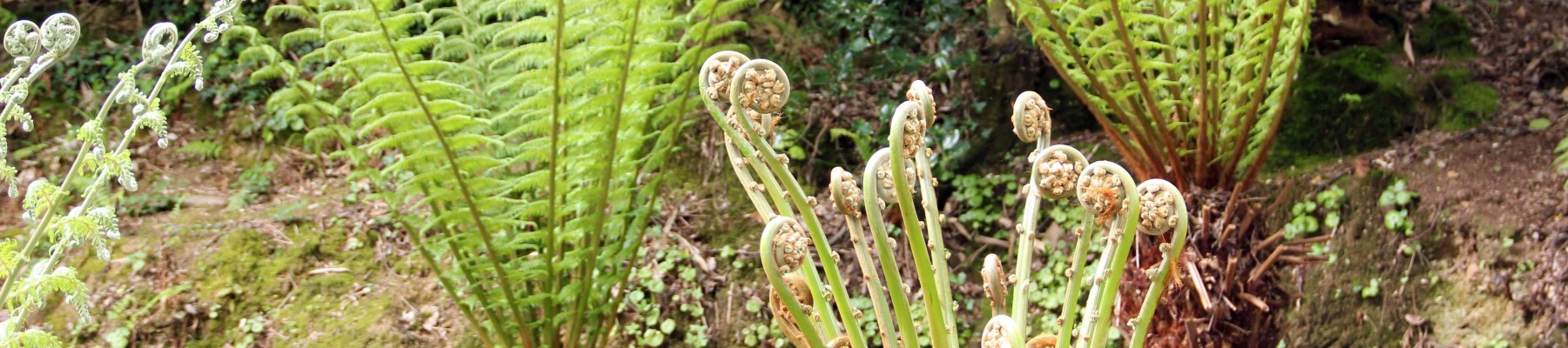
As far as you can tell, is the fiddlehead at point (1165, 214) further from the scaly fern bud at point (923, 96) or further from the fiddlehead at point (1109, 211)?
the scaly fern bud at point (923, 96)

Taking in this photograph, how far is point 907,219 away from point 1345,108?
2383mm

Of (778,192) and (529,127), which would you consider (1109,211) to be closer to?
(778,192)

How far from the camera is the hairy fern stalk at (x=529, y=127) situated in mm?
1794

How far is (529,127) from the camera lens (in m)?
1.86

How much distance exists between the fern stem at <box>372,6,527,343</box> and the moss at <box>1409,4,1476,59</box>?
2.53 meters

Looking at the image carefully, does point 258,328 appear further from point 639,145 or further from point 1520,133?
point 1520,133

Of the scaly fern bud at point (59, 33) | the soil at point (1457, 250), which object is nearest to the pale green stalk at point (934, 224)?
the scaly fern bud at point (59, 33)

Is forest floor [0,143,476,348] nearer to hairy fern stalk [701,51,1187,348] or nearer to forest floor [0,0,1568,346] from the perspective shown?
forest floor [0,0,1568,346]

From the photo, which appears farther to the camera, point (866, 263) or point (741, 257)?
point (741, 257)

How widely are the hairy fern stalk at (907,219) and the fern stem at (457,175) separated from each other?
2.63 ft

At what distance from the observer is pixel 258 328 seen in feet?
8.98

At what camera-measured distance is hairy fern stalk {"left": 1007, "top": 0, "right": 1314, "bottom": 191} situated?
1.96m

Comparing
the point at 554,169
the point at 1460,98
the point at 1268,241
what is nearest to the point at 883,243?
the point at 554,169

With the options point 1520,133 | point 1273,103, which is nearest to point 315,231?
point 1273,103
